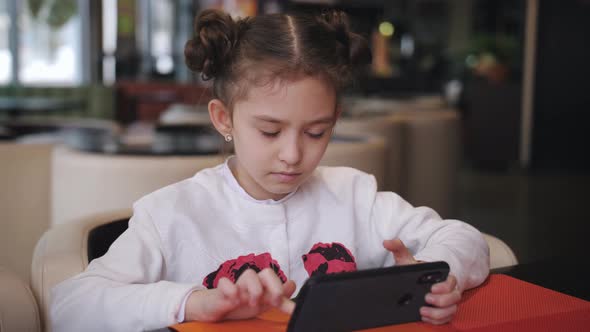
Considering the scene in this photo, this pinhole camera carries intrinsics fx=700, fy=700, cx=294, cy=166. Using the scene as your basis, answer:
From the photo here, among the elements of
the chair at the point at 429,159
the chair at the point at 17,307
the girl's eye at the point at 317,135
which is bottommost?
the chair at the point at 429,159

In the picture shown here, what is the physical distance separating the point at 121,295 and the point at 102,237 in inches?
13.7

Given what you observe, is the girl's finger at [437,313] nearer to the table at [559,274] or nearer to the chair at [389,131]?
the table at [559,274]

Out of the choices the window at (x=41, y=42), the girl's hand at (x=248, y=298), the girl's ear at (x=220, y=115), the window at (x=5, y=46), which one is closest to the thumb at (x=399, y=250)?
the girl's hand at (x=248, y=298)

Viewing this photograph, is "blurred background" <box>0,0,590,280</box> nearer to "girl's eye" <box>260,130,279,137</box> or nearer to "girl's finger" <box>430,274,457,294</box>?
"girl's eye" <box>260,130,279,137</box>

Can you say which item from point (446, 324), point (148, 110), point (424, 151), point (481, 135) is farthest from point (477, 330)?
point (148, 110)

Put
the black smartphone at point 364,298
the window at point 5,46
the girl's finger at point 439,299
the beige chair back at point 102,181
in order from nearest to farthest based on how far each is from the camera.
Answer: the black smartphone at point 364,298 → the girl's finger at point 439,299 → the beige chair back at point 102,181 → the window at point 5,46

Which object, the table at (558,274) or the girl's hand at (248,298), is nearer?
the girl's hand at (248,298)

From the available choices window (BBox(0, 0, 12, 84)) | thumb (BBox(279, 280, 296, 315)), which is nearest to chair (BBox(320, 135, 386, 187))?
thumb (BBox(279, 280, 296, 315))

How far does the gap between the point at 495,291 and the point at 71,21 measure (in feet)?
31.8

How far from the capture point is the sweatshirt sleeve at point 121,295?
867mm

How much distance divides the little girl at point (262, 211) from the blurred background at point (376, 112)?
0.55ft

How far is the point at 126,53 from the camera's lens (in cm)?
→ 1025

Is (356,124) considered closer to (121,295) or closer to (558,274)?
(558,274)

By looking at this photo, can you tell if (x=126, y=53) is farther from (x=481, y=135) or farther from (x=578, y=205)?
(x=578, y=205)
